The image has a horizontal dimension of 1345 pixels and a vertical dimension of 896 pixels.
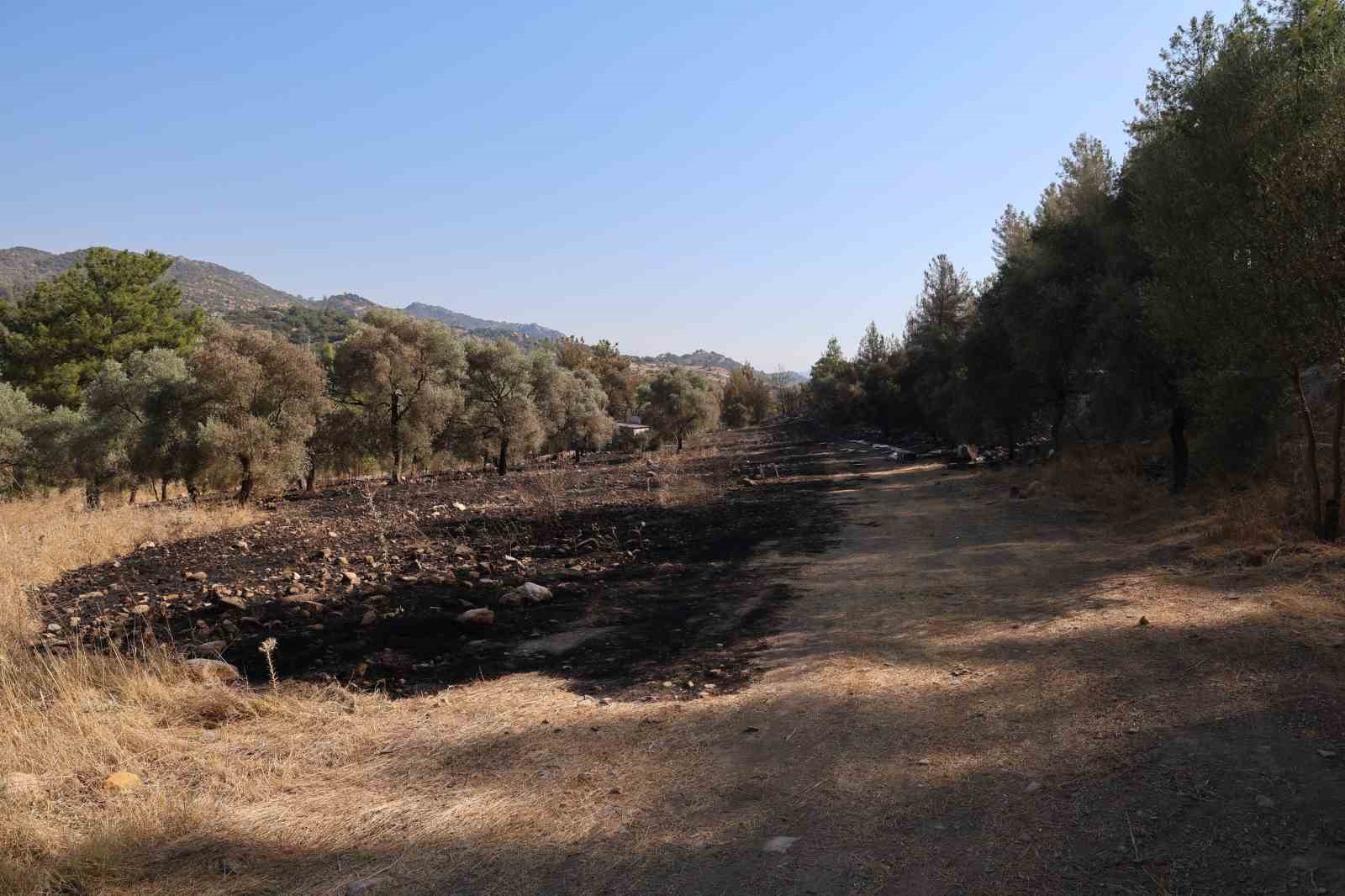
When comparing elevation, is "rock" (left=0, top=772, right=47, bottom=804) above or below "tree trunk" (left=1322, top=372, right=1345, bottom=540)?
below

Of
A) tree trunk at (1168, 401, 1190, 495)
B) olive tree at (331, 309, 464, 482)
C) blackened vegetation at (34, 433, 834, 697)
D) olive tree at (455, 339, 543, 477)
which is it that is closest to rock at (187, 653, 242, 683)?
blackened vegetation at (34, 433, 834, 697)

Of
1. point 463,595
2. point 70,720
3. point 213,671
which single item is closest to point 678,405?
point 463,595

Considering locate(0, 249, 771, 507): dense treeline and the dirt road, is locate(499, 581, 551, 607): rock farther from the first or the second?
locate(0, 249, 771, 507): dense treeline

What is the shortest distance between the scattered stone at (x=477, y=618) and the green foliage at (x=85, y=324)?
133 ft

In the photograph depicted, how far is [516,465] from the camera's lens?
5384 cm

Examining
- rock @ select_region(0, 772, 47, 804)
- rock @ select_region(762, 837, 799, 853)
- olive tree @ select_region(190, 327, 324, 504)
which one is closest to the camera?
rock @ select_region(762, 837, 799, 853)

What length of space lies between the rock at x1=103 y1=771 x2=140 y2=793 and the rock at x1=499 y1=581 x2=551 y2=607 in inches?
248

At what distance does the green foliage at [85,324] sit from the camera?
40.7 meters

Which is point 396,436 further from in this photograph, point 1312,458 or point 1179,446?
point 1312,458

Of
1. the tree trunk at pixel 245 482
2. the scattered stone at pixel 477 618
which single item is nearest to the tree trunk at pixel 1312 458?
the scattered stone at pixel 477 618

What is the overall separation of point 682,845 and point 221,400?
89.2 ft

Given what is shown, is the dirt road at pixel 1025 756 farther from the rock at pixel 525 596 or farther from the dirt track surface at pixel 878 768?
the rock at pixel 525 596

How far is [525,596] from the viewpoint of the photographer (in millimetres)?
11570

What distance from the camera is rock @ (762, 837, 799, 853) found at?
415 centimetres
